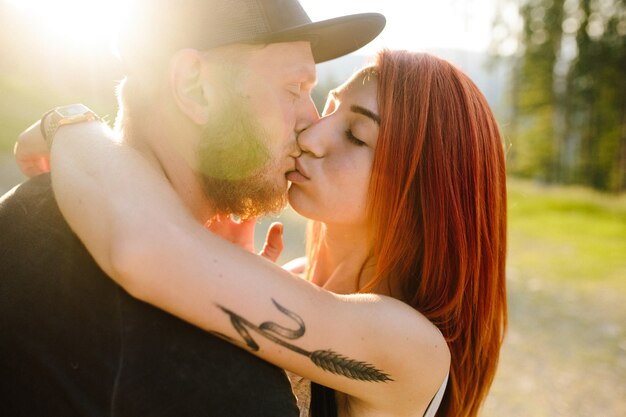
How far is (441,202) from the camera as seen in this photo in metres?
2.45

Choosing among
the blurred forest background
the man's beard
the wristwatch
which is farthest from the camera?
the blurred forest background

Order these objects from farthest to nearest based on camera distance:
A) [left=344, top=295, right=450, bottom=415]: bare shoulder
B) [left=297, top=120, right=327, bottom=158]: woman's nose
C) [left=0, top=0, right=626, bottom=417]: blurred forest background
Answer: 1. [left=0, top=0, right=626, bottom=417]: blurred forest background
2. [left=297, top=120, right=327, bottom=158]: woman's nose
3. [left=344, top=295, right=450, bottom=415]: bare shoulder

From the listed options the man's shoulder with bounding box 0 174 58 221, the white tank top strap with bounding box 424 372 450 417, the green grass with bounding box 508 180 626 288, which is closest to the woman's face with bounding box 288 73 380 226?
the white tank top strap with bounding box 424 372 450 417

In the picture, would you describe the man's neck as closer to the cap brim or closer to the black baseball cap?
the black baseball cap

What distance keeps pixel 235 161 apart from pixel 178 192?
257 mm

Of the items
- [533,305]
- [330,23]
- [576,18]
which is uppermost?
[330,23]

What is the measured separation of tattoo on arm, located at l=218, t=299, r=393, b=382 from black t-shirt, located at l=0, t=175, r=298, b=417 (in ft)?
0.31

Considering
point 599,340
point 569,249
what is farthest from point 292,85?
point 569,249

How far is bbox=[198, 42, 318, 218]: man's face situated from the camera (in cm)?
228

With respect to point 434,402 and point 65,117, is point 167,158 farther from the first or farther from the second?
point 434,402

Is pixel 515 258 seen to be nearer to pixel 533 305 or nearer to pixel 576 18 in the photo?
pixel 533 305

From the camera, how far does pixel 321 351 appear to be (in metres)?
1.81

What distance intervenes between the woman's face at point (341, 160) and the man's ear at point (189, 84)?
0.50m

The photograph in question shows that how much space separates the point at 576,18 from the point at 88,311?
31465 mm
